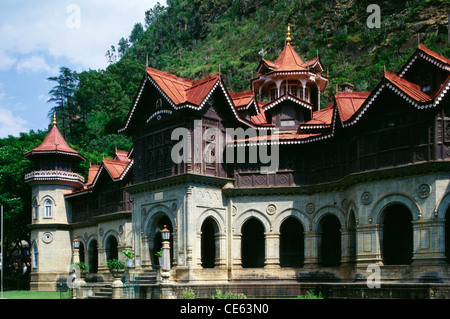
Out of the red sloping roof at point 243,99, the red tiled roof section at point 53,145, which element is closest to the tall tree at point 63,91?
the red tiled roof section at point 53,145

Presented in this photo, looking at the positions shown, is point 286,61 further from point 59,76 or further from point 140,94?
point 59,76

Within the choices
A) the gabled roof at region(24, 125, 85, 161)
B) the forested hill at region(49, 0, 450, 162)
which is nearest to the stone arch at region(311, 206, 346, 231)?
the gabled roof at region(24, 125, 85, 161)

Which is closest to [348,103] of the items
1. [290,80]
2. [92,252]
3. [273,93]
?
[290,80]

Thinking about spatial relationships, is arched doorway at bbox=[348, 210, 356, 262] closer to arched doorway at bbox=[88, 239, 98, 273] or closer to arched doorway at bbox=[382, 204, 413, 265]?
arched doorway at bbox=[382, 204, 413, 265]

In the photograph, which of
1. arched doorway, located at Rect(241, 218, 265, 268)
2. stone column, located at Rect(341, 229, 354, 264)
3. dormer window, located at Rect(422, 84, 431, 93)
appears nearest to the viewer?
dormer window, located at Rect(422, 84, 431, 93)

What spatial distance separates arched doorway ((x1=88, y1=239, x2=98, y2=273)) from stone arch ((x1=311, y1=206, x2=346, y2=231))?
912 inches

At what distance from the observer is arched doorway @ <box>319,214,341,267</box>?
113 ft

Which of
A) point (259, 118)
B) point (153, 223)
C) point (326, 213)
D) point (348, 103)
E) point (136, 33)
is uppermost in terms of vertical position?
point (136, 33)

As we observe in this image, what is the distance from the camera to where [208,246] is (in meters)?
36.9

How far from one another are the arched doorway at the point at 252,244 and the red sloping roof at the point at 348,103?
912 cm

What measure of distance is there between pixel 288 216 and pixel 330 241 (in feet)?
10.1

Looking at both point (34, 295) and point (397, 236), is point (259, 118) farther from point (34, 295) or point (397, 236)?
point (34, 295)

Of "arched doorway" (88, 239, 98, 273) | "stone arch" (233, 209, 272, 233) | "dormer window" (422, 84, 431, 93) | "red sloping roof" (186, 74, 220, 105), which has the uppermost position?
"red sloping roof" (186, 74, 220, 105)

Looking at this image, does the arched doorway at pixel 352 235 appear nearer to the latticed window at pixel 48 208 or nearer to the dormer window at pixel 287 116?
the dormer window at pixel 287 116
